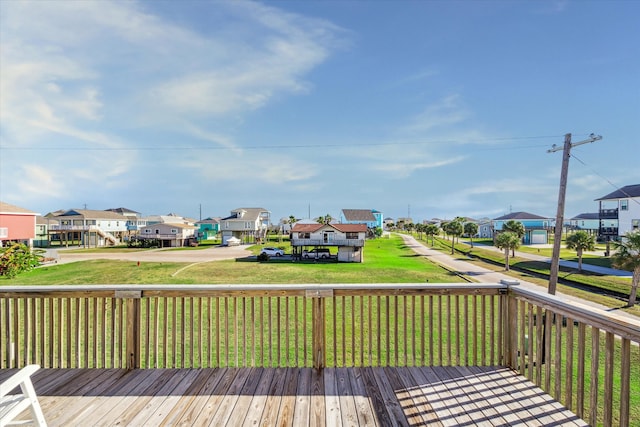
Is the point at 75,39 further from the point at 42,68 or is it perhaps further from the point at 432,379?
the point at 432,379

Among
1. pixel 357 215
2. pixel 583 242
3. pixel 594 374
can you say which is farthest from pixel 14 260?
pixel 357 215

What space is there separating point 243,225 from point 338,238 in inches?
1055

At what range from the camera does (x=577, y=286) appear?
1891cm

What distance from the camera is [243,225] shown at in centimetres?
5312

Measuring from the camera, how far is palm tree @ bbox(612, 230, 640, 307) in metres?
14.8

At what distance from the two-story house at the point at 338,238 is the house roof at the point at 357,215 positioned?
36465mm

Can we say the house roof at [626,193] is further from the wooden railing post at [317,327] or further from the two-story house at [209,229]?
the two-story house at [209,229]

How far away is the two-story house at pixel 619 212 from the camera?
30.4 meters

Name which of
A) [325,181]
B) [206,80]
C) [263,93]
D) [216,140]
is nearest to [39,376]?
[206,80]

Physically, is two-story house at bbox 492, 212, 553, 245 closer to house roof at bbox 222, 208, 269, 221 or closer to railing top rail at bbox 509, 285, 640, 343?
house roof at bbox 222, 208, 269, 221

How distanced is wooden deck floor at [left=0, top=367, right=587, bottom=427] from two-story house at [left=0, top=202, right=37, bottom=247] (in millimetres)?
30873

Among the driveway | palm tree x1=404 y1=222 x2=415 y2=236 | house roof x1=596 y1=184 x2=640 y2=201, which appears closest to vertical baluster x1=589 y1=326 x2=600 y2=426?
the driveway

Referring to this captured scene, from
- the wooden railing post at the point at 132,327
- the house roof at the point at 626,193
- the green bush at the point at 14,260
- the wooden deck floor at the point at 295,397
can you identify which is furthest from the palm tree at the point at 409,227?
the wooden railing post at the point at 132,327

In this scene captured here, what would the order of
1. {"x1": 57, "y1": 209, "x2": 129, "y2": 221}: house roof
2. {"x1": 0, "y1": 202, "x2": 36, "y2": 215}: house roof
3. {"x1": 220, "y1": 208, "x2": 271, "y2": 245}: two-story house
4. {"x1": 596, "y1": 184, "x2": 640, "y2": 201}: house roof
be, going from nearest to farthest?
{"x1": 0, "y1": 202, "x2": 36, "y2": 215}: house roof < {"x1": 596, "y1": 184, "x2": 640, "y2": 201}: house roof < {"x1": 57, "y1": 209, "x2": 129, "y2": 221}: house roof < {"x1": 220, "y1": 208, "x2": 271, "y2": 245}: two-story house
